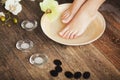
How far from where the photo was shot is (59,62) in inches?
46.6

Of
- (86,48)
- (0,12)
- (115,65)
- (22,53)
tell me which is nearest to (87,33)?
(86,48)

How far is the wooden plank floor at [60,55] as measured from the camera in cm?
115

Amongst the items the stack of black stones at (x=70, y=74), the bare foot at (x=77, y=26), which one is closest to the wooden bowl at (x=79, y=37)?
the bare foot at (x=77, y=26)

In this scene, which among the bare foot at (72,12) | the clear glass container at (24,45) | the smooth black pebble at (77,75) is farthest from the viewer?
the bare foot at (72,12)

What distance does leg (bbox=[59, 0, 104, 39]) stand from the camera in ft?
4.31

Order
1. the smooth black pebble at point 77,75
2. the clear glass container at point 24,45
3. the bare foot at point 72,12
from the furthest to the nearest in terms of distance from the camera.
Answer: the bare foot at point 72,12, the clear glass container at point 24,45, the smooth black pebble at point 77,75

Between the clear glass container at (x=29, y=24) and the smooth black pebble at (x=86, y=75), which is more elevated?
the clear glass container at (x=29, y=24)

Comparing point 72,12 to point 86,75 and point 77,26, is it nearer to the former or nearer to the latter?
point 77,26

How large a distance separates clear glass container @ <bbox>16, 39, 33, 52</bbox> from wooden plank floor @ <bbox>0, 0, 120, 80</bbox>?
2cm

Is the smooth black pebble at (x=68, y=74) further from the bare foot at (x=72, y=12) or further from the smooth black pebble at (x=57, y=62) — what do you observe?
the bare foot at (x=72, y=12)

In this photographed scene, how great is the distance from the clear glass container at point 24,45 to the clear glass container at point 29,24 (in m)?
0.08

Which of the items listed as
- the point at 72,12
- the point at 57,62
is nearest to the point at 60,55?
the point at 57,62

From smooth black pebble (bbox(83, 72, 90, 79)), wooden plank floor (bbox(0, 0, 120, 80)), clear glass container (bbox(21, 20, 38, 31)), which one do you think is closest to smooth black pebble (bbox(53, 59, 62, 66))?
wooden plank floor (bbox(0, 0, 120, 80))

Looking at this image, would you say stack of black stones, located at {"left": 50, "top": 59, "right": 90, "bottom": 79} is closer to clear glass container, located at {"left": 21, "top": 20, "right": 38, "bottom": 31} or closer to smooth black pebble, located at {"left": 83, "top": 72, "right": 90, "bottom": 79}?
smooth black pebble, located at {"left": 83, "top": 72, "right": 90, "bottom": 79}
